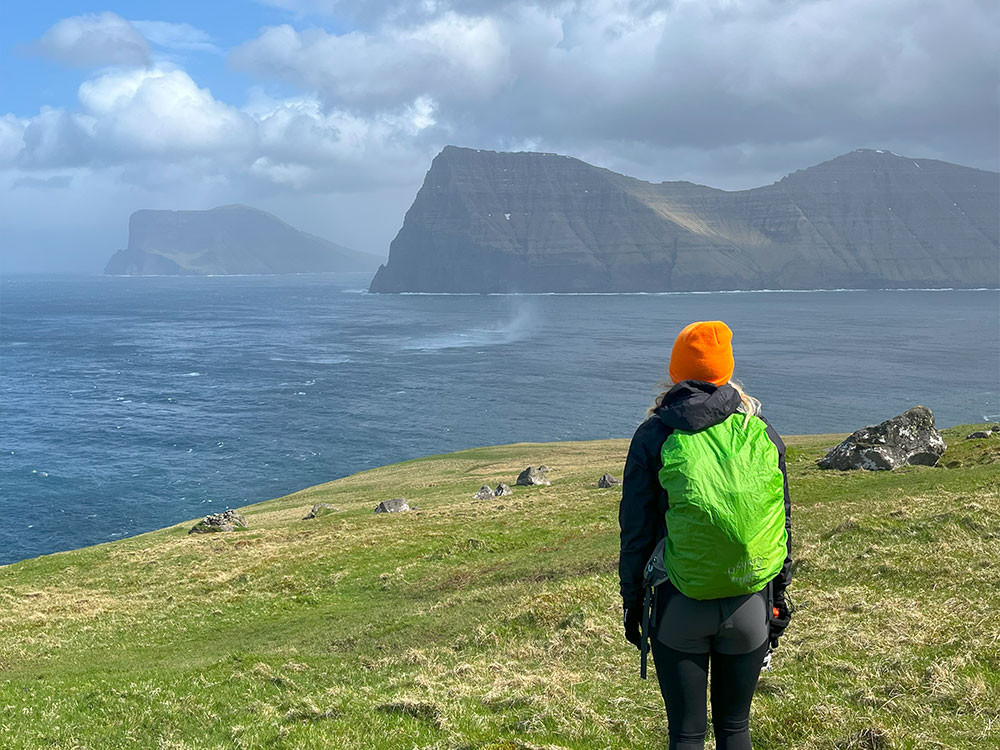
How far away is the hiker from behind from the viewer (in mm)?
5488

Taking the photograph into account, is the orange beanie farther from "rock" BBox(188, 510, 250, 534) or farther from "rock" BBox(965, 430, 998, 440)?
"rock" BBox(188, 510, 250, 534)

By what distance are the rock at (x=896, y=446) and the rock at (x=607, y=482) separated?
11.4m

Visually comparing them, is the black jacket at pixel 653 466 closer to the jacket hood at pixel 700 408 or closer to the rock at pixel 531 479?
the jacket hood at pixel 700 408

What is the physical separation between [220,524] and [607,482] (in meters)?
21.9

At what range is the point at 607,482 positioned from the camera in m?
41.5

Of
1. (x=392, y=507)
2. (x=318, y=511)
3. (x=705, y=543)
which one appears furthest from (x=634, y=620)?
(x=318, y=511)

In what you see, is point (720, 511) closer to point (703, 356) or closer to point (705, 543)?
point (705, 543)

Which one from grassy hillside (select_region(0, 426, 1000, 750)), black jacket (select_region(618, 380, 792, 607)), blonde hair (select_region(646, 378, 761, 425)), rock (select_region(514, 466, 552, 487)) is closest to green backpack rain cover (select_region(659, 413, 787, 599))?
black jacket (select_region(618, 380, 792, 607))

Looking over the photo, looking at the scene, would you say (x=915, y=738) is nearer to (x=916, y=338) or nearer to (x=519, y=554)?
(x=519, y=554)

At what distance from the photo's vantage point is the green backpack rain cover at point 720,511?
546 cm

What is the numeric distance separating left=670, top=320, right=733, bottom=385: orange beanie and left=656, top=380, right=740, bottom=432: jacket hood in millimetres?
155

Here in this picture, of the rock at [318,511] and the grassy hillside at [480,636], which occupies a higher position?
the grassy hillside at [480,636]

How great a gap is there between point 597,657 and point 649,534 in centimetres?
850

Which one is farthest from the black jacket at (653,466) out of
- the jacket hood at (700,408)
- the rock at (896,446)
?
the rock at (896,446)
